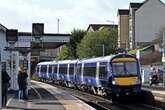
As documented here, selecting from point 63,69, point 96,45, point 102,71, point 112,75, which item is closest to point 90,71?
point 102,71

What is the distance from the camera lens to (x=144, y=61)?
342 ft

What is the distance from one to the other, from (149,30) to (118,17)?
32.1 ft

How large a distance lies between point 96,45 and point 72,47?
1364 cm

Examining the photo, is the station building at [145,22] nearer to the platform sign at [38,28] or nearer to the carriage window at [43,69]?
the carriage window at [43,69]

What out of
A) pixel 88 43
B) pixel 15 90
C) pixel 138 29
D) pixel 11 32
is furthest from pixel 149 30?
pixel 11 32

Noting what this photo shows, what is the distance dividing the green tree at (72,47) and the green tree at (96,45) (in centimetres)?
616

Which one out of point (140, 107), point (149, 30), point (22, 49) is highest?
point (149, 30)

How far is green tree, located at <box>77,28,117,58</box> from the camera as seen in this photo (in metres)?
113

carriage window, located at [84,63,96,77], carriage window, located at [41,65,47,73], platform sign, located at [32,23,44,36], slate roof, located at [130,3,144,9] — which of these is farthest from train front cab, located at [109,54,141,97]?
slate roof, located at [130,3,144,9]

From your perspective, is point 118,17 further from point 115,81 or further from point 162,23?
point 115,81

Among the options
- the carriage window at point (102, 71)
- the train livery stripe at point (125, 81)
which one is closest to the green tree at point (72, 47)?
the carriage window at point (102, 71)

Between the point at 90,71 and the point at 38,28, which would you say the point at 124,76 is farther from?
the point at 90,71

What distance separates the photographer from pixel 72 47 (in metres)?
127

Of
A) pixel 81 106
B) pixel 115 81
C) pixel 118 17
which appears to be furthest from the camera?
pixel 118 17
